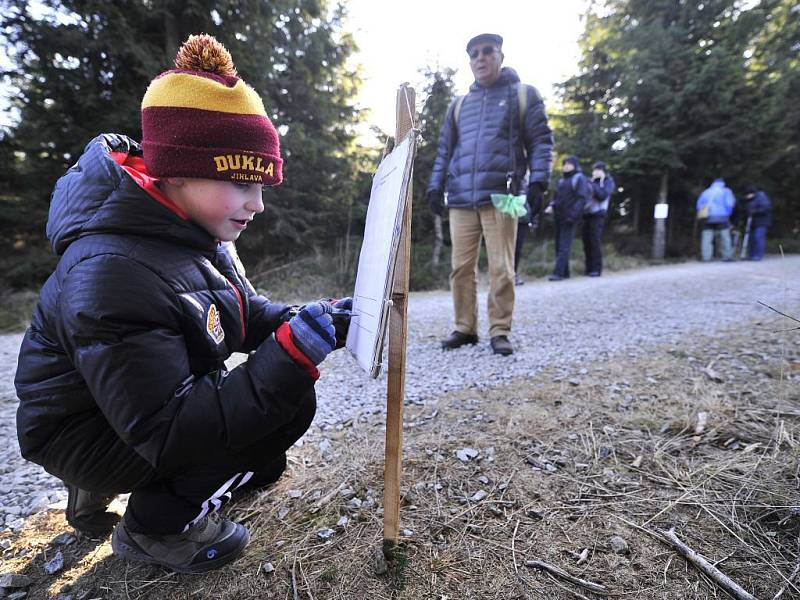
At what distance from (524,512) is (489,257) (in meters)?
2.31

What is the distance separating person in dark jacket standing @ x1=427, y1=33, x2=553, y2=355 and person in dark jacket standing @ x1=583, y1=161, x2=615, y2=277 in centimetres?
578

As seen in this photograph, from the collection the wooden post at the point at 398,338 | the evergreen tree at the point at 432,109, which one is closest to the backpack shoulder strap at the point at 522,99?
the wooden post at the point at 398,338

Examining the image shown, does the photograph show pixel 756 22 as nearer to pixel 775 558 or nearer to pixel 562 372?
pixel 562 372

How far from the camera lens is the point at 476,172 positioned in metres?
3.41

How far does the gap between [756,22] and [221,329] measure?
1681cm

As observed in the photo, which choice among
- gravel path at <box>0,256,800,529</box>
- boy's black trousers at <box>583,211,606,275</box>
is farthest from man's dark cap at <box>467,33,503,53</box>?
boy's black trousers at <box>583,211,606,275</box>

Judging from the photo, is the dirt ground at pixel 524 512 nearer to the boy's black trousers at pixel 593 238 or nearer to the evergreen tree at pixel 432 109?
the boy's black trousers at pixel 593 238

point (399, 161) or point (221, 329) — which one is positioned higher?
point (399, 161)

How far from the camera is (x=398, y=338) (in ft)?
3.94

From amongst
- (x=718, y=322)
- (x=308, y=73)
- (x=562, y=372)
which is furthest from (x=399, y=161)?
(x=308, y=73)

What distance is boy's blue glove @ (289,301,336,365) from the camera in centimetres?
112

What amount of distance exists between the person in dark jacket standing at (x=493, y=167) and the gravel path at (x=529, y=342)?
46cm

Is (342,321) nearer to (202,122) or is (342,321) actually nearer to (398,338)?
(398,338)

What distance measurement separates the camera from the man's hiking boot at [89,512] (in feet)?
4.84
